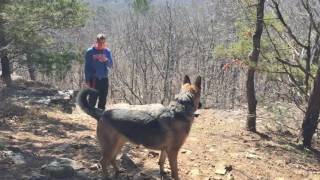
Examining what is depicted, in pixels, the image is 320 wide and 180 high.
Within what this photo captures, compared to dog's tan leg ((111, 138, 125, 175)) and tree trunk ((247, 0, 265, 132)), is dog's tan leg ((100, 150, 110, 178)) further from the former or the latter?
tree trunk ((247, 0, 265, 132))

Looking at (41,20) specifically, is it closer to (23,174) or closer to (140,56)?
(23,174)

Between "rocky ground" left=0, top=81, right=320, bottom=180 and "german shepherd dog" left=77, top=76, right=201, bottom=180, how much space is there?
70 cm

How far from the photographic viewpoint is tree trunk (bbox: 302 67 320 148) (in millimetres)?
9263

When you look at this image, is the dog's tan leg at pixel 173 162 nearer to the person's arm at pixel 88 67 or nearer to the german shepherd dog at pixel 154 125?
the german shepherd dog at pixel 154 125

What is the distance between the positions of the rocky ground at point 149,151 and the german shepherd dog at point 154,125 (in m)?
0.70

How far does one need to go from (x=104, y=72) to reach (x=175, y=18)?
23354 millimetres

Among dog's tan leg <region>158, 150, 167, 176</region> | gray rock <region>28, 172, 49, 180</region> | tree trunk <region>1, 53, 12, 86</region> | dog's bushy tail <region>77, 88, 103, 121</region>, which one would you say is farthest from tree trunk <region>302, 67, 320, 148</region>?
tree trunk <region>1, 53, 12, 86</region>

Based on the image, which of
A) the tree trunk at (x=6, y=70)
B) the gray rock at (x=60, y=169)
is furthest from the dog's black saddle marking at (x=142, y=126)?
the tree trunk at (x=6, y=70)

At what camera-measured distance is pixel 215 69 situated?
106 ft

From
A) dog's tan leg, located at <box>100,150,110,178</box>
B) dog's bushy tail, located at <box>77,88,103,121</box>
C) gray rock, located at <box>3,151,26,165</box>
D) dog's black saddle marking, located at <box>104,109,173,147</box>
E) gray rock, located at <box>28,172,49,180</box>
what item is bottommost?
gray rock, located at <box>28,172,49,180</box>

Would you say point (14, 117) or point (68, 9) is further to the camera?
point (68, 9)

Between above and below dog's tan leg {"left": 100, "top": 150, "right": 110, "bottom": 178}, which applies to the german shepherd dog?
above

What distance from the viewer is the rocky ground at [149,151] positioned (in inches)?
272

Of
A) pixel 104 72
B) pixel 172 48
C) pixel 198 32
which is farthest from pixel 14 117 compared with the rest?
pixel 198 32
